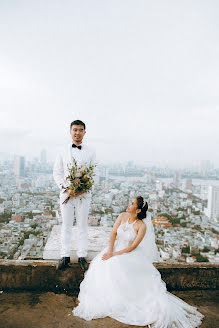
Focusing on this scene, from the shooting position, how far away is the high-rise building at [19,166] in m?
11.3

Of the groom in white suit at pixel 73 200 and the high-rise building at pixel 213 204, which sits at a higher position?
the groom in white suit at pixel 73 200

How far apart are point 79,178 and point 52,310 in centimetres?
157

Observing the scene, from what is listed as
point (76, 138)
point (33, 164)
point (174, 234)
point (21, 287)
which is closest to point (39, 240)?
point (21, 287)

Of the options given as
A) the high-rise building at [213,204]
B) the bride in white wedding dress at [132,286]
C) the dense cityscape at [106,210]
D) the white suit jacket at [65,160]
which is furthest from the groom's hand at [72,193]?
the high-rise building at [213,204]

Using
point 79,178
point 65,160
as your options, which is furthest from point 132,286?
point 65,160

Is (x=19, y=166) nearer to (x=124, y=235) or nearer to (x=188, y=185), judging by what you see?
(x=124, y=235)

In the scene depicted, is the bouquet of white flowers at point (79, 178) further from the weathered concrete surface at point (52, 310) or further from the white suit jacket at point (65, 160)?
the weathered concrete surface at point (52, 310)

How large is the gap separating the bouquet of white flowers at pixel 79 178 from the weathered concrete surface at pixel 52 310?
4.01ft

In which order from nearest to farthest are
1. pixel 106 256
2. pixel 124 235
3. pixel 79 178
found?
pixel 106 256 → pixel 124 235 → pixel 79 178

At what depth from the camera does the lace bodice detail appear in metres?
2.95

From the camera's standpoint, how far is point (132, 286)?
8.43ft

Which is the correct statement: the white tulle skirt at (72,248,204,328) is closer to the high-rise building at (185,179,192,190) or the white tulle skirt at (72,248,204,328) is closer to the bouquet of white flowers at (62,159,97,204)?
the bouquet of white flowers at (62,159,97,204)

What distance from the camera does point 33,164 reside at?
A: 12664 millimetres

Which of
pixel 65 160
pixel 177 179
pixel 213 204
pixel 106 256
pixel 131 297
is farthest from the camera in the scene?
pixel 177 179
